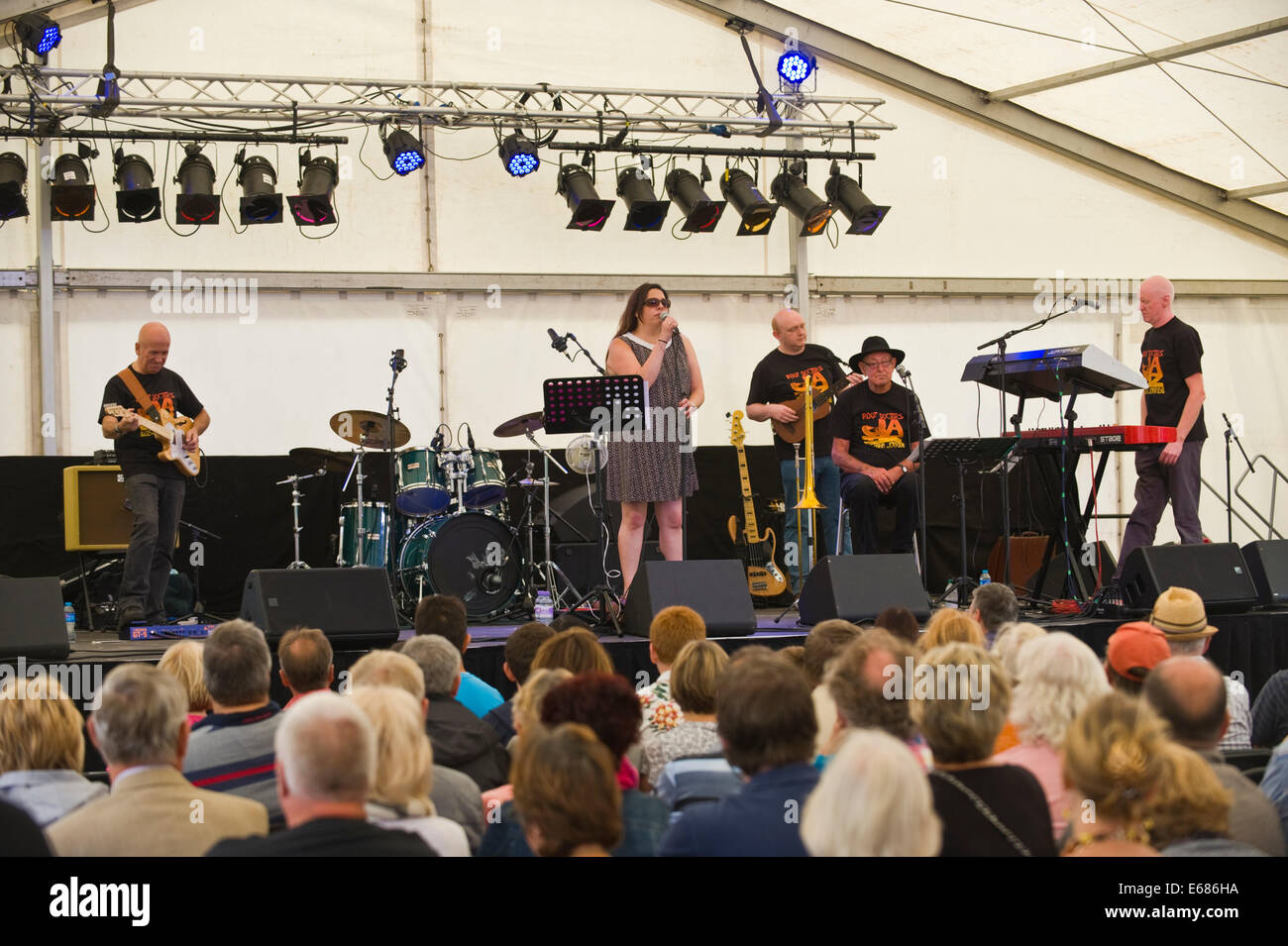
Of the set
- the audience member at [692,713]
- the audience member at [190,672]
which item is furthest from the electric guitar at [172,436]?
the audience member at [692,713]

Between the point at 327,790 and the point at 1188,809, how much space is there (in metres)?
1.63

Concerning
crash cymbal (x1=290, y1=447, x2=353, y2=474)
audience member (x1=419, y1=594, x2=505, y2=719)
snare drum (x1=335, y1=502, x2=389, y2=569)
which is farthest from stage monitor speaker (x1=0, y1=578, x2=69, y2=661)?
crash cymbal (x1=290, y1=447, x2=353, y2=474)

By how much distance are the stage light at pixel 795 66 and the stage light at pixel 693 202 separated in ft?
3.67

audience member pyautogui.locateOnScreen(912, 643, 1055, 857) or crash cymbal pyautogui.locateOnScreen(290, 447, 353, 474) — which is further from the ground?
crash cymbal pyautogui.locateOnScreen(290, 447, 353, 474)

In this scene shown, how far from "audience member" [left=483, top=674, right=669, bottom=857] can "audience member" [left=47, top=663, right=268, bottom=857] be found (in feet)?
1.94

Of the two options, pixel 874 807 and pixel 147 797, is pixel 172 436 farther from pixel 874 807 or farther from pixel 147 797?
pixel 874 807

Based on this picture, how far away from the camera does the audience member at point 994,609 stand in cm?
529

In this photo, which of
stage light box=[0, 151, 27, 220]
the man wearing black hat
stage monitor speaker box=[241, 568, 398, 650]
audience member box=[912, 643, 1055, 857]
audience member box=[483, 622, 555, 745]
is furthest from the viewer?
stage light box=[0, 151, 27, 220]

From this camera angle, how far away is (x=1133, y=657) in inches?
146

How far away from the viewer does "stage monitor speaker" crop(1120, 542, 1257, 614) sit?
683cm

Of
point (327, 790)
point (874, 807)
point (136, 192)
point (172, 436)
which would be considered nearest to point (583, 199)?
point (136, 192)

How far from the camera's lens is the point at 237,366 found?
10094mm

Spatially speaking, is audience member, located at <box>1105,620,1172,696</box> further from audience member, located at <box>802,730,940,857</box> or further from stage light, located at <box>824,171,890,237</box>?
stage light, located at <box>824,171,890,237</box>
